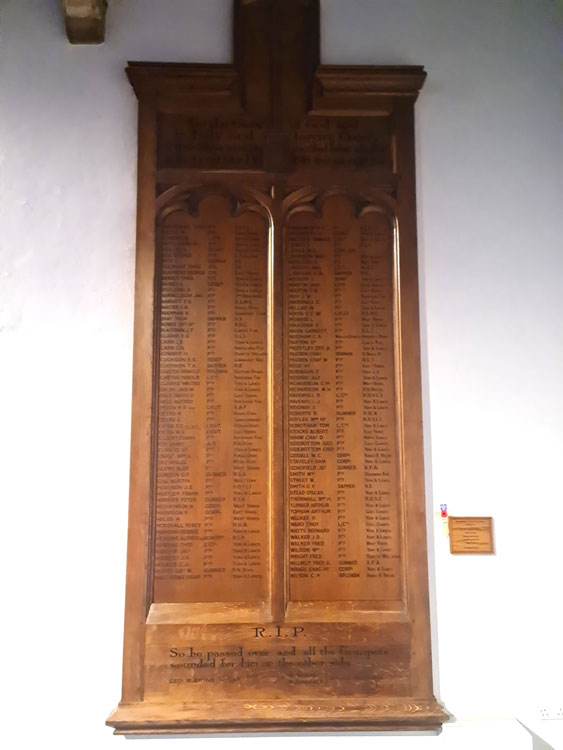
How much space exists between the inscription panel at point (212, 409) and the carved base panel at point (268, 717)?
0.36 meters

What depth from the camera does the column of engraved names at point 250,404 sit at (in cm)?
233

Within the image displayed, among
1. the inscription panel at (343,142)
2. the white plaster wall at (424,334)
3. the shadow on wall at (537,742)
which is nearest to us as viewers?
the shadow on wall at (537,742)

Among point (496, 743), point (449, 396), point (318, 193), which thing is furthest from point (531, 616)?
point (318, 193)

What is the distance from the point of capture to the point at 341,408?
7.91ft

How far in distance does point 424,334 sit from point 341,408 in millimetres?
448

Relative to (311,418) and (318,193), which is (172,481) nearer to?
(311,418)

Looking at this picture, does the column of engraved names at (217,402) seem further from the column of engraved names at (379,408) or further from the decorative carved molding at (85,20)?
the decorative carved molding at (85,20)

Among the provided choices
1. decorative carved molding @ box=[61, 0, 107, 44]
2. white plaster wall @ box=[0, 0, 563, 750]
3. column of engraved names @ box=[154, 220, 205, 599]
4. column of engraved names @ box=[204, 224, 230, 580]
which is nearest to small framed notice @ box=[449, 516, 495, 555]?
white plaster wall @ box=[0, 0, 563, 750]

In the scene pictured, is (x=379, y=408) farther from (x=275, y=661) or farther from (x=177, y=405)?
(x=275, y=661)

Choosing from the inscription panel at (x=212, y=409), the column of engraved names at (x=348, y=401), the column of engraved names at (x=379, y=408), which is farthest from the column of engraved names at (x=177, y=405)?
the column of engraved names at (x=379, y=408)

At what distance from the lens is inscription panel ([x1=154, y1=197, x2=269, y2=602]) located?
2309mm

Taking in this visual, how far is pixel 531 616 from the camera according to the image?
7.62ft

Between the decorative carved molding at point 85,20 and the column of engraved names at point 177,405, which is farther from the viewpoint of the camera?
the decorative carved molding at point 85,20

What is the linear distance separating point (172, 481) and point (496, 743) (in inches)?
57.8
